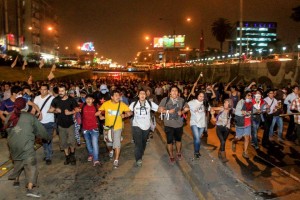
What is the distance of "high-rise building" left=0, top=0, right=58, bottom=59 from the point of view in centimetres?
7869

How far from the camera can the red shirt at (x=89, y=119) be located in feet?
24.7

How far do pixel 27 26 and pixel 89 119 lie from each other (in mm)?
96497

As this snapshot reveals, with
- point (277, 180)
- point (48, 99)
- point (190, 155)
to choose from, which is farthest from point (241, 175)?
point (48, 99)

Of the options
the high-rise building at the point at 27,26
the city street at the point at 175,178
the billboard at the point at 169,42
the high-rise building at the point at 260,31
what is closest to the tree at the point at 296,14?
the billboard at the point at 169,42

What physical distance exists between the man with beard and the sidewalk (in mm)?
585

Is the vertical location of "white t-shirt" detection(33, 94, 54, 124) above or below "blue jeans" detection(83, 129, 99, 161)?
above

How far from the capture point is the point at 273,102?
31.3ft

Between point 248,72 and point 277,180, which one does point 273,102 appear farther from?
point 248,72

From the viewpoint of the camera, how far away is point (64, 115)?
7.55m

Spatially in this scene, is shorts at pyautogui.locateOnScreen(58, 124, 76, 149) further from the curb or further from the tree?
the tree

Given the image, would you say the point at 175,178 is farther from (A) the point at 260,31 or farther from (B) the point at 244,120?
(A) the point at 260,31

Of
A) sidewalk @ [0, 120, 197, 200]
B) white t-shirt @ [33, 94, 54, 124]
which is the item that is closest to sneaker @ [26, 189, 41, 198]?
sidewalk @ [0, 120, 197, 200]

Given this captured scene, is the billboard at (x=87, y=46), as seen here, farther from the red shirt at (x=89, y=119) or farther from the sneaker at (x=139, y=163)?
the sneaker at (x=139, y=163)

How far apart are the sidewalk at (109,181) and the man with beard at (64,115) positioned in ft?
1.92
